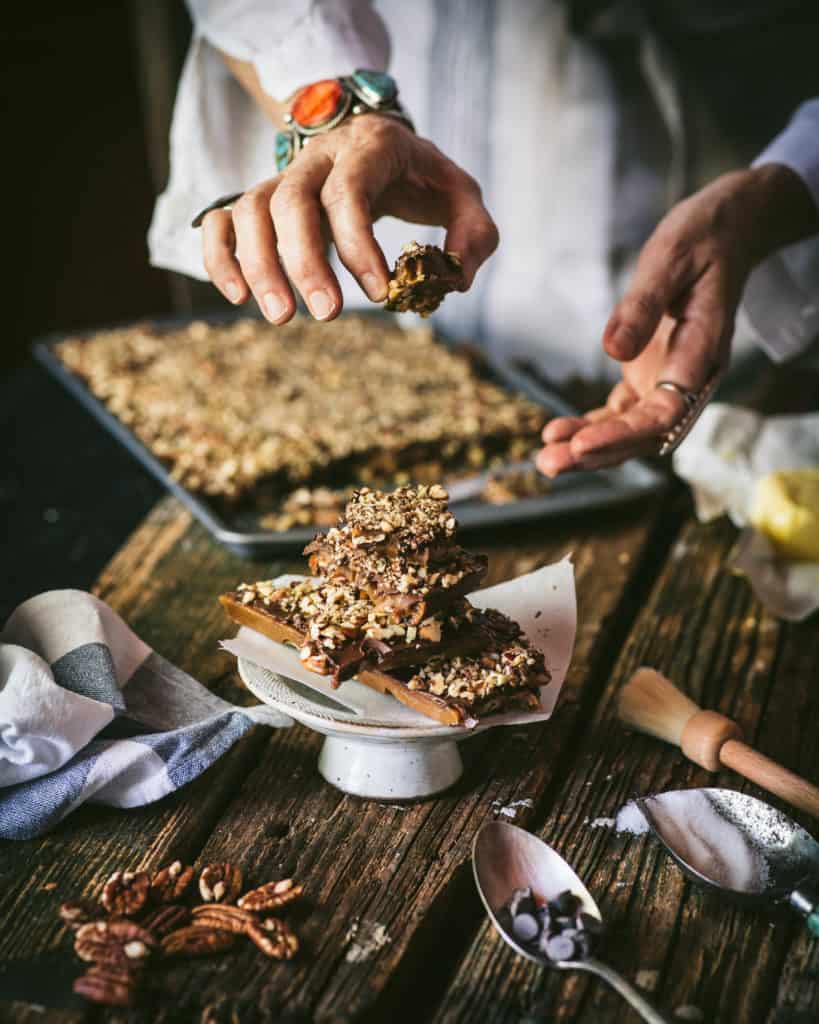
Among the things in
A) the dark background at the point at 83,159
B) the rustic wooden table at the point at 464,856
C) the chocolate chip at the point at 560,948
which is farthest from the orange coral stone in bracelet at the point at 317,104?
the dark background at the point at 83,159

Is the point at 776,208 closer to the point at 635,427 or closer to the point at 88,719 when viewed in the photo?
the point at 635,427

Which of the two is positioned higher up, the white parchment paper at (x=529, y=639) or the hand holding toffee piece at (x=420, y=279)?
the hand holding toffee piece at (x=420, y=279)

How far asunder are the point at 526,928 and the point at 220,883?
0.95 ft

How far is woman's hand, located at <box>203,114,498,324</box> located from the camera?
3.82 ft

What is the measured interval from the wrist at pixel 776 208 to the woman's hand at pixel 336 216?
1.77ft

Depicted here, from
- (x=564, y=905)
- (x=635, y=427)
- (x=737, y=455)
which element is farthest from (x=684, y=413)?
(x=564, y=905)

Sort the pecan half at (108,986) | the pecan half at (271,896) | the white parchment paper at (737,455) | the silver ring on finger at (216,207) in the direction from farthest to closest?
1. the white parchment paper at (737,455)
2. the silver ring on finger at (216,207)
3. the pecan half at (271,896)
4. the pecan half at (108,986)

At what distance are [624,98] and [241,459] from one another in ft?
4.65

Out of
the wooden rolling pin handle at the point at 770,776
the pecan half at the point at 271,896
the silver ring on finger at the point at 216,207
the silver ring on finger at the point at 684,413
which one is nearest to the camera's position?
the pecan half at the point at 271,896

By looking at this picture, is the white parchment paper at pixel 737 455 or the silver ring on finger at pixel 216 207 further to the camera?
the white parchment paper at pixel 737 455

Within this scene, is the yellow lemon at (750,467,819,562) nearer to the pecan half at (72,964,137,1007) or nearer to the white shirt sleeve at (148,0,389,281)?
the white shirt sleeve at (148,0,389,281)

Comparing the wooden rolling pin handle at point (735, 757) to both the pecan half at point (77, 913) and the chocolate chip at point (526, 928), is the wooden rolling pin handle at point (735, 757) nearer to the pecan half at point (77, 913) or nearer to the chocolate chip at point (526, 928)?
the chocolate chip at point (526, 928)

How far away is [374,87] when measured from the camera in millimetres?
1463

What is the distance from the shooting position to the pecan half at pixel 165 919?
3.23 feet
